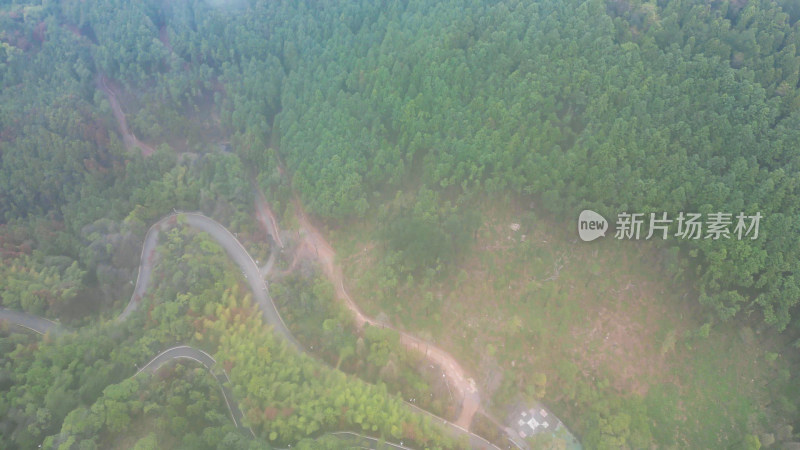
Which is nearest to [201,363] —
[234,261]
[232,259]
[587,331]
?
[234,261]

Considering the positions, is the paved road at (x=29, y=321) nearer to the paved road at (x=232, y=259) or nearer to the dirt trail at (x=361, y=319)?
the paved road at (x=232, y=259)

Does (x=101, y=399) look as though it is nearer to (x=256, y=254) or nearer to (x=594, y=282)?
(x=256, y=254)

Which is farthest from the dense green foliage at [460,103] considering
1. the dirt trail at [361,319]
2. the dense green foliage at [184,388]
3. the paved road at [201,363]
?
the paved road at [201,363]

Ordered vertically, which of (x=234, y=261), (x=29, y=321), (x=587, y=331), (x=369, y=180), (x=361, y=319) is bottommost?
(x=29, y=321)

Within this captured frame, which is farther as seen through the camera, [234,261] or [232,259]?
[232,259]

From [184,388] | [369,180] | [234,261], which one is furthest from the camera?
[369,180]

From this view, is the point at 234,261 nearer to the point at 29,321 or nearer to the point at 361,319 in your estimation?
the point at 361,319
